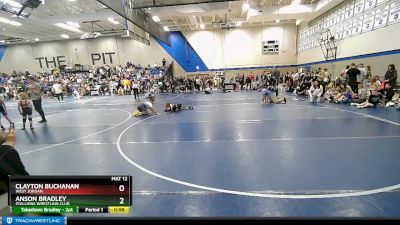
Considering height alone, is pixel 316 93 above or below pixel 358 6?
below

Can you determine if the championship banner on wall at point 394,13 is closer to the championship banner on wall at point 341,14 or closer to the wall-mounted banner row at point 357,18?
the wall-mounted banner row at point 357,18

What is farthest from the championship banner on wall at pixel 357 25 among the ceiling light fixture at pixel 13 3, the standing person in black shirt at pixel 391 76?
the ceiling light fixture at pixel 13 3

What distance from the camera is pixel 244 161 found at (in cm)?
423

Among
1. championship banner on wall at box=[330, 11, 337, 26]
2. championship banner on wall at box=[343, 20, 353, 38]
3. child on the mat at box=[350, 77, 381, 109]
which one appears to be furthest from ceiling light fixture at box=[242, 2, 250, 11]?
child on the mat at box=[350, 77, 381, 109]

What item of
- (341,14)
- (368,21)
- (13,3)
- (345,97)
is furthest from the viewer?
(341,14)

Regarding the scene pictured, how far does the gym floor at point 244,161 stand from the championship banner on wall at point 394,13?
491 centimetres

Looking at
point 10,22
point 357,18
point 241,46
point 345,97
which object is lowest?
point 345,97

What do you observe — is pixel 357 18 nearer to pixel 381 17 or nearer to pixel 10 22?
pixel 381 17

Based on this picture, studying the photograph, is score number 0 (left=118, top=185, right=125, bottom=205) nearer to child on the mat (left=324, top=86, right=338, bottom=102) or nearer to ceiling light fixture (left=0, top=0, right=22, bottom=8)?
child on the mat (left=324, top=86, right=338, bottom=102)

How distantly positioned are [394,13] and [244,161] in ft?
34.9

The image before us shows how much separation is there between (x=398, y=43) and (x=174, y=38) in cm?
1975

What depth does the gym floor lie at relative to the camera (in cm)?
284

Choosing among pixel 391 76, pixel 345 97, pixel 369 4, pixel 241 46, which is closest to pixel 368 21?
pixel 369 4
